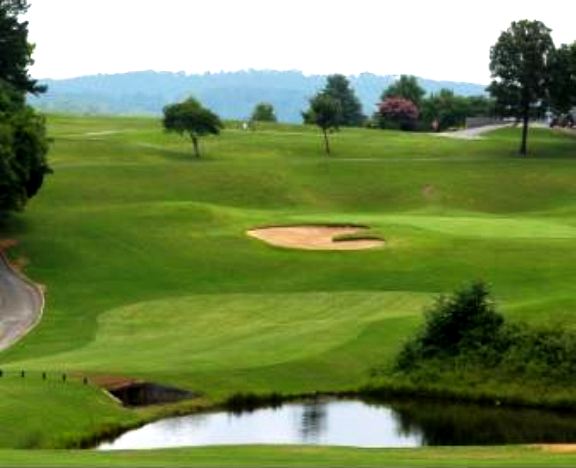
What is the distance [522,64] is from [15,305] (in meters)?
61.8

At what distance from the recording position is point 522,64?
104750 millimetres

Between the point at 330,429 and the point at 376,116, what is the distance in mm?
147533

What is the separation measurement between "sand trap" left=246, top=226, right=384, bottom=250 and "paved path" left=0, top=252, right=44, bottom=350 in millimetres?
15106

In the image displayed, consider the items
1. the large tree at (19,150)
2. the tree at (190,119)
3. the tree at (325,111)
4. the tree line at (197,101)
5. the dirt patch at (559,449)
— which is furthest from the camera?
the tree at (325,111)

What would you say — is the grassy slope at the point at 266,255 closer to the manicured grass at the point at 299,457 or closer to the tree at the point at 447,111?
the manicured grass at the point at 299,457

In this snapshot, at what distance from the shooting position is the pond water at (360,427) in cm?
3512

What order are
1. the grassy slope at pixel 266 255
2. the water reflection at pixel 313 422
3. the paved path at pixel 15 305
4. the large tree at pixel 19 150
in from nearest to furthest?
1. the water reflection at pixel 313 422
2. the grassy slope at pixel 266 255
3. the paved path at pixel 15 305
4. the large tree at pixel 19 150

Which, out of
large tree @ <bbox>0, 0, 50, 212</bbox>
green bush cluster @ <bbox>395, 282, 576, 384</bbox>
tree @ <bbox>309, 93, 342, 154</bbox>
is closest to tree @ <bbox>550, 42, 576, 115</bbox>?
tree @ <bbox>309, 93, 342, 154</bbox>

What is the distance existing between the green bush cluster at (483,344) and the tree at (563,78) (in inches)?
2454

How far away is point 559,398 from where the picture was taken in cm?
4078

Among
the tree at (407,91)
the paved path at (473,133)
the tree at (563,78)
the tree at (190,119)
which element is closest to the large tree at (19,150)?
the tree at (190,119)

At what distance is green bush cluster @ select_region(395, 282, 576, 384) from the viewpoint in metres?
42.4

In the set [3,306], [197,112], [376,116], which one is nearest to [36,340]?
[3,306]

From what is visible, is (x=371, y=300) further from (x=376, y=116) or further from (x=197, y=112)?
(x=376, y=116)
